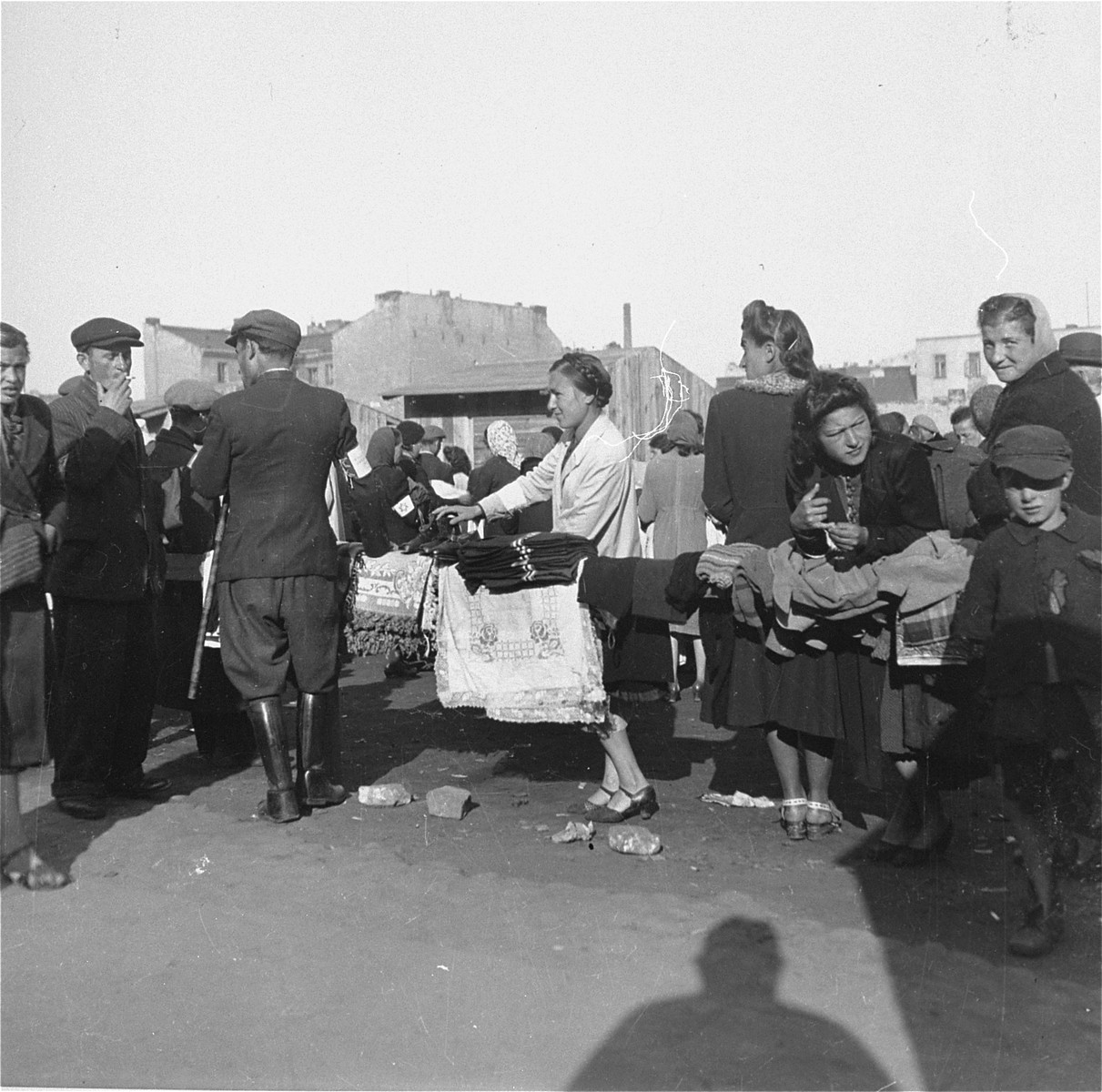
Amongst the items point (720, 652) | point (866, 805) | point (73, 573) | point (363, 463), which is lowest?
point (866, 805)

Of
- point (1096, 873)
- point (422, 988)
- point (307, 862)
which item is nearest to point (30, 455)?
point (307, 862)

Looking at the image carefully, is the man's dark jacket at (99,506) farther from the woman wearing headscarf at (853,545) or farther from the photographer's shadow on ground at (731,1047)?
the photographer's shadow on ground at (731,1047)

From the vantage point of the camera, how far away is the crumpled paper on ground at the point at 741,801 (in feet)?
18.8

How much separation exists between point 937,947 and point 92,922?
2.96m

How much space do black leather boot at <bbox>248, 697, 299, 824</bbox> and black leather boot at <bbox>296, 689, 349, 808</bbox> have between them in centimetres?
15

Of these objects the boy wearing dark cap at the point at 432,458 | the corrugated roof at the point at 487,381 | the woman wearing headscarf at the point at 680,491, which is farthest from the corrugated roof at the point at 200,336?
the woman wearing headscarf at the point at 680,491

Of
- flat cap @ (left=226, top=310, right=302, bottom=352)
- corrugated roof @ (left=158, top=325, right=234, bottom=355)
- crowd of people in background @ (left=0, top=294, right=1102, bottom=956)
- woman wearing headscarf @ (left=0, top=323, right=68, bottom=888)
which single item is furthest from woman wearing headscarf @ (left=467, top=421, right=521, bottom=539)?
corrugated roof @ (left=158, top=325, right=234, bottom=355)

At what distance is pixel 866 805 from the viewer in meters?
5.61

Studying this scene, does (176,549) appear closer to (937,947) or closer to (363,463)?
(363,463)

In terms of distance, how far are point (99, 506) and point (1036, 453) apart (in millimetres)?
4185

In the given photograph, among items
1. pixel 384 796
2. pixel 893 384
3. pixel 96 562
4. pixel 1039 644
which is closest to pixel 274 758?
pixel 384 796

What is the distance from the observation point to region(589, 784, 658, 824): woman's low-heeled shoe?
5492 mm

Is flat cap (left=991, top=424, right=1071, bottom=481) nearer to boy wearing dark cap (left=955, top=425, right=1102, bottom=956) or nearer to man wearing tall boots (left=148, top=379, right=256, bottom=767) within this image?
boy wearing dark cap (left=955, top=425, right=1102, bottom=956)

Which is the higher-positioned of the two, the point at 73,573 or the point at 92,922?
the point at 73,573
